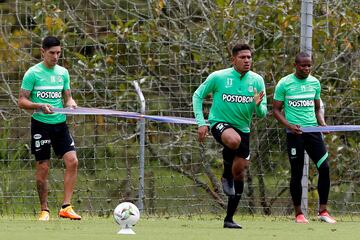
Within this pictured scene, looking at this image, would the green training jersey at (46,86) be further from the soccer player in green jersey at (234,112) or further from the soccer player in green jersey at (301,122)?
the soccer player in green jersey at (301,122)

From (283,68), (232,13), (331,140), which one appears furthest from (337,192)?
(232,13)

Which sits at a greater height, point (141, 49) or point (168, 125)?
point (141, 49)

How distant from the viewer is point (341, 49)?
15.7 metres

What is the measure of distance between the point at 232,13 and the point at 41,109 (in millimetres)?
3984

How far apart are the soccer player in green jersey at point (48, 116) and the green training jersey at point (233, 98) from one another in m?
1.81

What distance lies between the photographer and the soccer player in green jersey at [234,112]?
462 inches

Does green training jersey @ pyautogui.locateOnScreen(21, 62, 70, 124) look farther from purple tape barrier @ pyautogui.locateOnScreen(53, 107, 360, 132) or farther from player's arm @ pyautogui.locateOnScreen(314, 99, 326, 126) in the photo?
player's arm @ pyautogui.locateOnScreen(314, 99, 326, 126)

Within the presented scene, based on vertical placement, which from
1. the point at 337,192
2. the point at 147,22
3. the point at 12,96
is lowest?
the point at 337,192

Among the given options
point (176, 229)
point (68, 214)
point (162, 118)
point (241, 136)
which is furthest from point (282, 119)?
point (68, 214)

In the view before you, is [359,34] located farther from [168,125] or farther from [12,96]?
[12,96]

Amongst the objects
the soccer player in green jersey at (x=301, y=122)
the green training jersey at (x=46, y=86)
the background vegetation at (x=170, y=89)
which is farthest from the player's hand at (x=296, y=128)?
the green training jersey at (x=46, y=86)

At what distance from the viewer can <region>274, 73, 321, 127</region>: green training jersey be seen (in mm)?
13352

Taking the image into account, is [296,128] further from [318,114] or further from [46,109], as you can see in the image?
[46,109]

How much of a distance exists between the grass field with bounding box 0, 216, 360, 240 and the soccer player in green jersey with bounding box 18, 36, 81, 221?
0.45m
